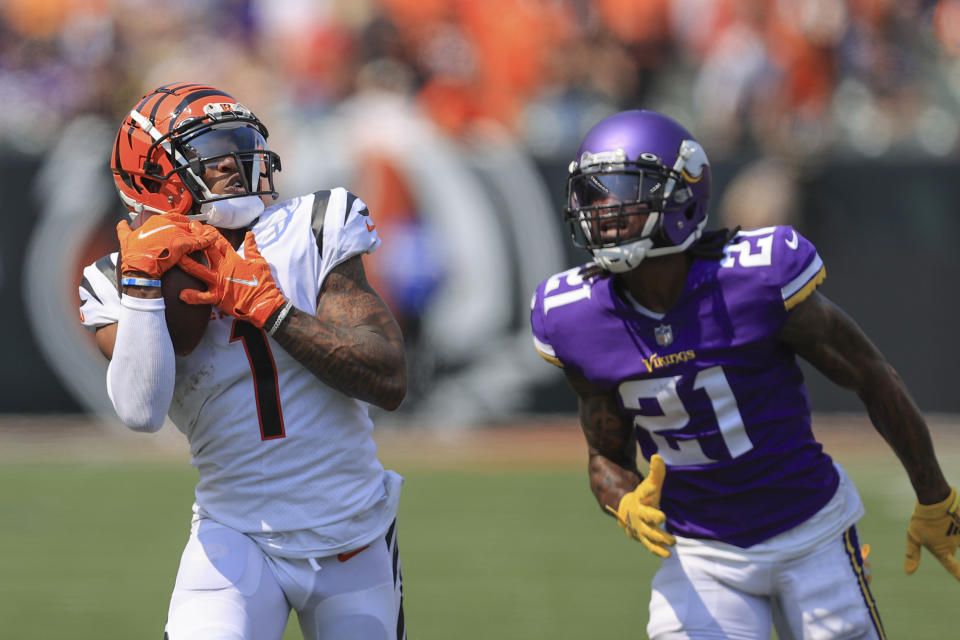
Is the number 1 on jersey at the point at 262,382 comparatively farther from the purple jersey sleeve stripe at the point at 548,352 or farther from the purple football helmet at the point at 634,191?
the purple football helmet at the point at 634,191

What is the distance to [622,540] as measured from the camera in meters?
6.77

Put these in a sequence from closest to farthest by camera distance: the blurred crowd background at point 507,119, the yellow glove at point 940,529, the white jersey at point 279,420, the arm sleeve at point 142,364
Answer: the arm sleeve at point 142,364, the white jersey at point 279,420, the yellow glove at point 940,529, the blurred crowd background at point 507,119

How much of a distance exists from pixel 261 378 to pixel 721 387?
45.3 inches

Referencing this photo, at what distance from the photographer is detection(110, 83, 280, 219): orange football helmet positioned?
3043 millimetres

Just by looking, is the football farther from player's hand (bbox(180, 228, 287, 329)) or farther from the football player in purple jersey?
the football player in purple jersey

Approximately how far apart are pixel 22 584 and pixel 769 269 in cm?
432

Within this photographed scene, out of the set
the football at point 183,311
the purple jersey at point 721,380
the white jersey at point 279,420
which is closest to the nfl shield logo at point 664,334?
the purple jersey at point 721,380

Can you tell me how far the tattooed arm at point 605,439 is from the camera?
334cm

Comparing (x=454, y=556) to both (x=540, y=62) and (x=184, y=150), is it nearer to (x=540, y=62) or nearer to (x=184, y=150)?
(x=184, y=150)

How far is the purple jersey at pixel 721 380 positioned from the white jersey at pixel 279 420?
64cm

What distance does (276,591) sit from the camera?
9.82 ft

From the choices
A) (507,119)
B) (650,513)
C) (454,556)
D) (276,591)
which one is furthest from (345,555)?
(507,119)

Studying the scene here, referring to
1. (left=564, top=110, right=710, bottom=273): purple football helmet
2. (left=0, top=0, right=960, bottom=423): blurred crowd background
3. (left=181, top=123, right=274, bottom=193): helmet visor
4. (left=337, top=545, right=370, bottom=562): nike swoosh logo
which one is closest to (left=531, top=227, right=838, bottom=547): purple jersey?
(left=564, top=110, right=710, bottom=273): purple football helmet

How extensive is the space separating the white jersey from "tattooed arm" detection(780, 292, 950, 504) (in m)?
1.12
